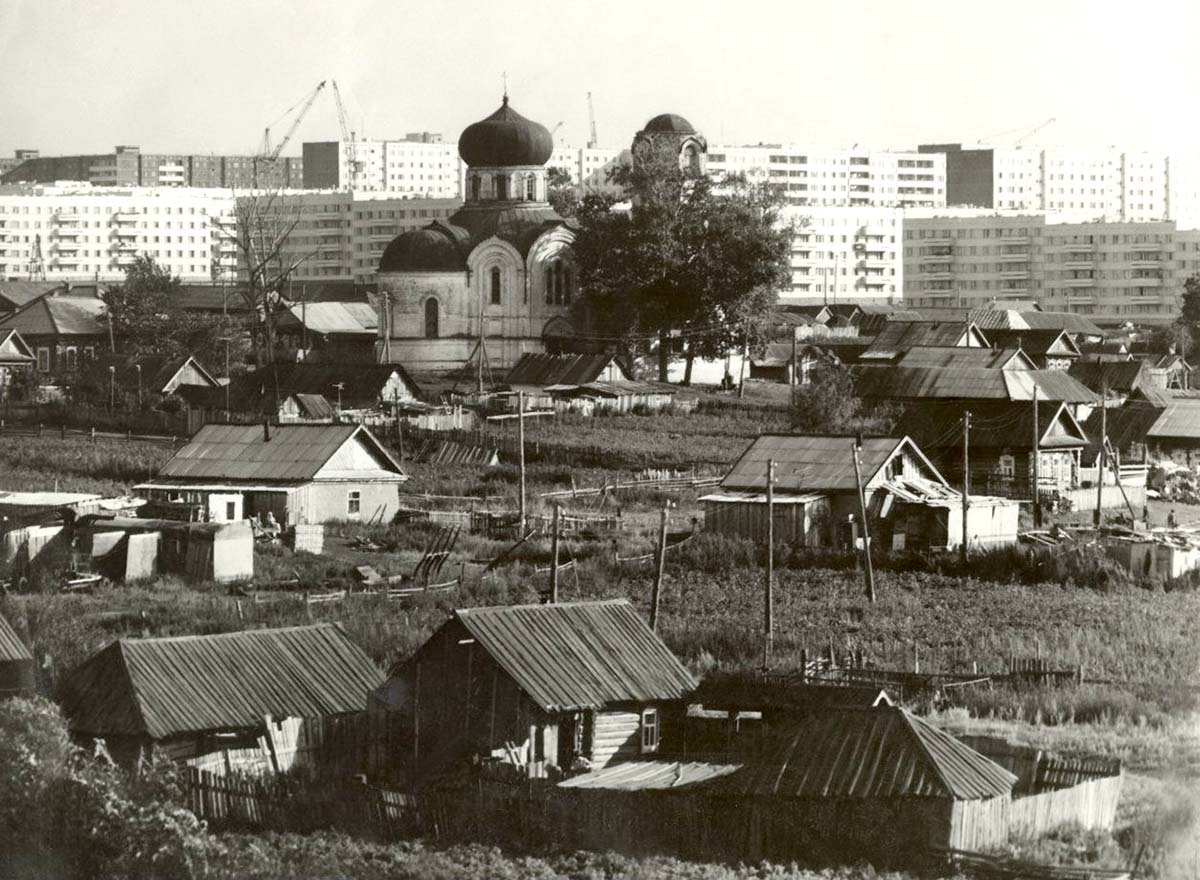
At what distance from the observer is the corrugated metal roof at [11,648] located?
19828 millimetres

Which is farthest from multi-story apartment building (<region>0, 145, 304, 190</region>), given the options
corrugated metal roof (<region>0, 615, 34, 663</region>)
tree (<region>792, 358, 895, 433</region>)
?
corrugated metal roof (<region>0, 615, 34, 663</region>)

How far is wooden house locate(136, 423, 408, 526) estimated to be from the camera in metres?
32.0

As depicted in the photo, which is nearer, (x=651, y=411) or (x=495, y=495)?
(x=495, y=495)

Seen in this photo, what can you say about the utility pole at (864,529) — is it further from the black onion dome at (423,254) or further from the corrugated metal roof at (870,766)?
the black onion dome at (423,254)

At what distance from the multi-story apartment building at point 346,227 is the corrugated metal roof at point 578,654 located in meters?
78.0

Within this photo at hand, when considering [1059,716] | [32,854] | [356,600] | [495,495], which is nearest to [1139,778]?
[1059,716]

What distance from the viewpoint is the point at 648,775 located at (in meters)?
18.2

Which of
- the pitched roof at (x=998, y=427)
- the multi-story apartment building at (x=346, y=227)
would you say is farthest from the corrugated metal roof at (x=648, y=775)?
the multi-story apartment building at (x=346, y=227)

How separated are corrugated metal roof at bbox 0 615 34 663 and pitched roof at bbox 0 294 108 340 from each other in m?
34.0

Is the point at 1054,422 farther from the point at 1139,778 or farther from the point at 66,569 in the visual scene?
the point at 1139,778

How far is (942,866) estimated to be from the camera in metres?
16.1

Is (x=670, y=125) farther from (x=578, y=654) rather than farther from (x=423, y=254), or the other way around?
(x=578, y=654)

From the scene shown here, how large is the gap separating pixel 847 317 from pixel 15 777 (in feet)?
180

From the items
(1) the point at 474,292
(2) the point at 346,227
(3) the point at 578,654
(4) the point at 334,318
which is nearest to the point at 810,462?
(3) the point at 578,654
